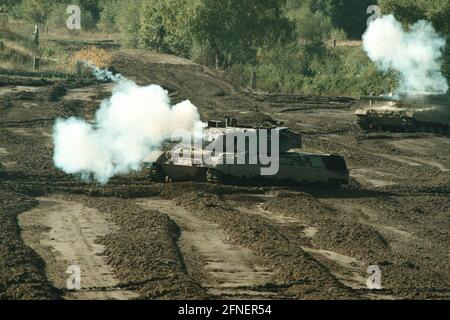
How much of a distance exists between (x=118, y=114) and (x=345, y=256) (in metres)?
13.9

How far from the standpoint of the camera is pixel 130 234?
75.0ft

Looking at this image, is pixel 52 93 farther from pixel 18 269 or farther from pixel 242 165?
pixel 18 269

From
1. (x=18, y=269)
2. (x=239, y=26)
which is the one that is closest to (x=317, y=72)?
(x=239, y=26)

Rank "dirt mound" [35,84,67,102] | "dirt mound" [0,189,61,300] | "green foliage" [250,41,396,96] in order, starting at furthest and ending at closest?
"green foliage" [250,41,396,96] < "dirt mound" [35,84,67,102] < "dirt mound" [0,189,61,300]

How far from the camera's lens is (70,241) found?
22391 millimetres

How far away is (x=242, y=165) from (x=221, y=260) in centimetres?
914

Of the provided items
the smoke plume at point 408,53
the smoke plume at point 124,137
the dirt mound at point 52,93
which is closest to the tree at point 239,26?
the smoke plume at point 408,53

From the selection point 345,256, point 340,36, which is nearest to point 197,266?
point 345,256

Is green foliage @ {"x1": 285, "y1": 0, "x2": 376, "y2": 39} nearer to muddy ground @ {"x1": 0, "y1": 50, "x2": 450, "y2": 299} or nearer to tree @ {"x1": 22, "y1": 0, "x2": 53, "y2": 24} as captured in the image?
tree @ {"x1": 22, "y1": 0, "x2": 53, "y2": 24}

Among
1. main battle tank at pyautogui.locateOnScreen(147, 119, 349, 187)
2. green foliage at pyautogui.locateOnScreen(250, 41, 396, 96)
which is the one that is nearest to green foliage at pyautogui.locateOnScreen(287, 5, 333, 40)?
green foliage at pyautogui.locateOnScreen(250, 41, 396, 96)

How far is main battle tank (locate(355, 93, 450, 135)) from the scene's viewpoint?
4625cm

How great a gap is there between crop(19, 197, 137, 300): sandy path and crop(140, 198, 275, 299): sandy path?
1.88 meters

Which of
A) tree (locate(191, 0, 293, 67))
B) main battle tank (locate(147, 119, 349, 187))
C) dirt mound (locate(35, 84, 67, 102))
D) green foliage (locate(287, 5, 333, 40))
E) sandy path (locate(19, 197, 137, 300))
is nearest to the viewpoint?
sandy path (locate(19, 197, 137, 300))

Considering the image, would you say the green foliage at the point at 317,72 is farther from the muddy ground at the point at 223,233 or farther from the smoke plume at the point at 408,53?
the muddy ground at the point at 223,233
